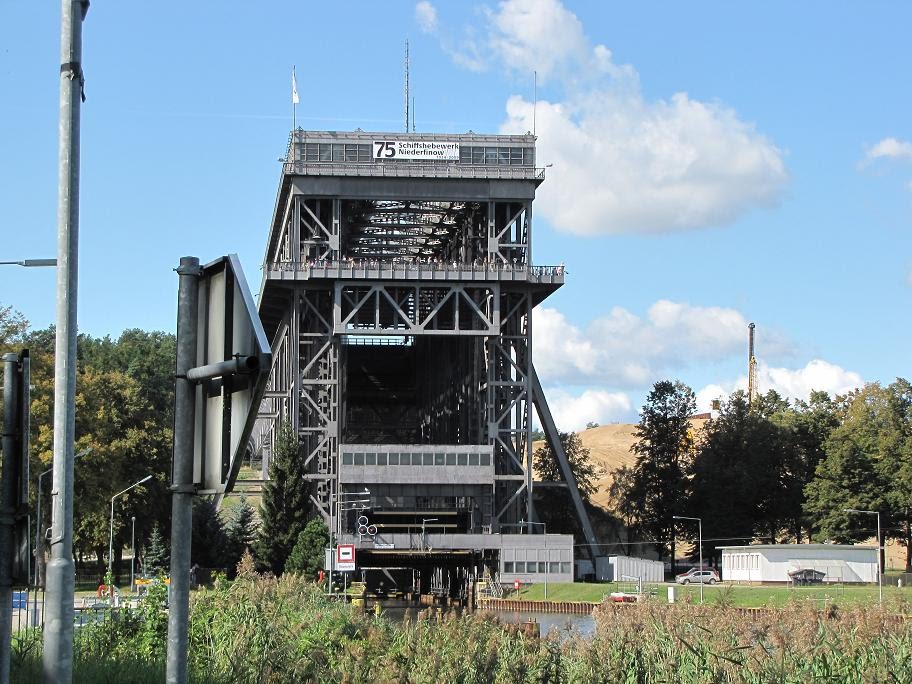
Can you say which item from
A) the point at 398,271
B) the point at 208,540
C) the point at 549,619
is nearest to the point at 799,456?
the point at 398,271

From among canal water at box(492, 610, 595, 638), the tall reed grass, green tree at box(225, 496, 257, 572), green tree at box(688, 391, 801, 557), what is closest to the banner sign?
green tree at box(225, 496, 257, 572)

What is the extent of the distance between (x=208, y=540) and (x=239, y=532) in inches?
238

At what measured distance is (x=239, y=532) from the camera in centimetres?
9456

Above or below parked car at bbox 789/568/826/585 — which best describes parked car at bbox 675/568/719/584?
below

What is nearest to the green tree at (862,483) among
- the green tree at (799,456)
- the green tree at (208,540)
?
the green tree at (799,456)

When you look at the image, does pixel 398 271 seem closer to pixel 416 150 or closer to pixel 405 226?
pixel 416 150

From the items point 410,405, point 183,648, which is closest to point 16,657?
point 183,648

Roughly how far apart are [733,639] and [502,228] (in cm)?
7879

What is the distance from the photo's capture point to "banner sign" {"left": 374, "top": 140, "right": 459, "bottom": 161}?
92.4 m

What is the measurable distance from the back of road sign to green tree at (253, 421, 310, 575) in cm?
8388

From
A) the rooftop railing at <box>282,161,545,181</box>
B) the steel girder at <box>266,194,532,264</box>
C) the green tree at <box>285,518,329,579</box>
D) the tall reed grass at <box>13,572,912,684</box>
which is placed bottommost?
the green tree at <box>285,518,329,579</box>

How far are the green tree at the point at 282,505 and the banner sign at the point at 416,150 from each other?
20.5 metres

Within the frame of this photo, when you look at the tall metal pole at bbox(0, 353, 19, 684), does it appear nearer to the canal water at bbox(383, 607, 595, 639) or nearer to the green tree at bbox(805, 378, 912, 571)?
the canal water at bbox(383, 607, 595, 639)

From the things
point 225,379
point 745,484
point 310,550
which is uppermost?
point 225,379
